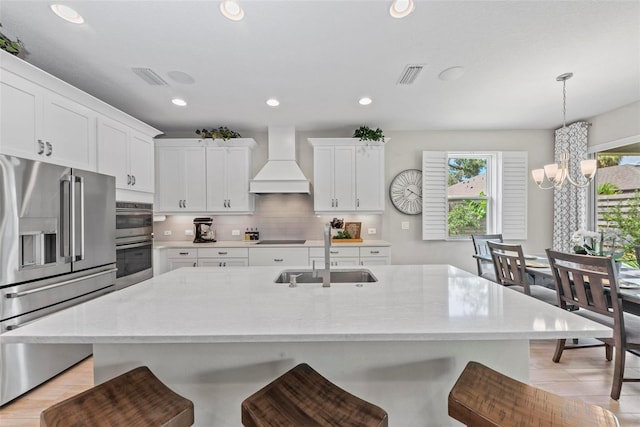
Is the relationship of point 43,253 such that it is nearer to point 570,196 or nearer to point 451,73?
point 451,73

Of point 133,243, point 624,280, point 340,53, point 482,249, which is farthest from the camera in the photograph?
point 482,249

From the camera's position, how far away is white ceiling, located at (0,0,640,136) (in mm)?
1832

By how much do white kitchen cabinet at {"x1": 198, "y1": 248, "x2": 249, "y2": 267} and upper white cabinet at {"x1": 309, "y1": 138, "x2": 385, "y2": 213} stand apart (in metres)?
1.34

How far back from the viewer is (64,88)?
2346 millimetres

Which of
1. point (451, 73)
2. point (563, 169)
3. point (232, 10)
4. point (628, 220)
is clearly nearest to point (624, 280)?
point (563, 169)

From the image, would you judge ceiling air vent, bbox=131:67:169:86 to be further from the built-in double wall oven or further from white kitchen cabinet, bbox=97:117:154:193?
the built-in double wall oven

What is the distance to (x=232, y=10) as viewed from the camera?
1780 mm

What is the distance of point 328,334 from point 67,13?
248 cm

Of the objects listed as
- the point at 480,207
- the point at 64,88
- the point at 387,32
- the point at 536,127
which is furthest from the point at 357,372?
the point at 536,127

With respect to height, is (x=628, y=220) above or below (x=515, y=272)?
above

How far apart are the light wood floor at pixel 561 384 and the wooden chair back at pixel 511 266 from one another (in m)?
0.61

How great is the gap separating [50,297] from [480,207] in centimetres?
511

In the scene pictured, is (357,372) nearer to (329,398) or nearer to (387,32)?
(329,398)

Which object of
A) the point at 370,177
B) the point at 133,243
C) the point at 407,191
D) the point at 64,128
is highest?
the point at 64,128
